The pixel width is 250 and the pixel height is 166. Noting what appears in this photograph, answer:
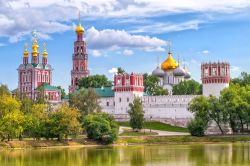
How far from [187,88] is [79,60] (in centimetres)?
2447

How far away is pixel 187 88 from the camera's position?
110 meters

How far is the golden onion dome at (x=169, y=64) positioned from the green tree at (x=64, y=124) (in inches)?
1931

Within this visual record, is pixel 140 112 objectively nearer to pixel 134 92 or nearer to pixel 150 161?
pixel 134 92

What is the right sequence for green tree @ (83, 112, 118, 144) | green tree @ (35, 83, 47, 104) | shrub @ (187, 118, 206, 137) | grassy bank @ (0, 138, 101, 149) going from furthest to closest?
green tree @ (35, 83, 47, 104)
shrub @ (187, 118, 206, 137)
green tree @ (83, 112, 118, 144)
grassy bank @ (0, 138, 101, 149)

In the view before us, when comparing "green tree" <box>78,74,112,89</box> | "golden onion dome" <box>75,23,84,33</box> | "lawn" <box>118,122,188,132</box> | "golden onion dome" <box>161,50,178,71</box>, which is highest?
"golden onion dome" <box>75,23,84,33</box>

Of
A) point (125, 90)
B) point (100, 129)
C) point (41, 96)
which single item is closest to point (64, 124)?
point (100, 129)

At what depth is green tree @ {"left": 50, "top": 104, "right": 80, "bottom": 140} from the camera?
2601 inches

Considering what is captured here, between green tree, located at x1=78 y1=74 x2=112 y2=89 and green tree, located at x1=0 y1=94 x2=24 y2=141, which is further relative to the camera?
green tree, located at x1=78 y1=74 x2=112 y2=89

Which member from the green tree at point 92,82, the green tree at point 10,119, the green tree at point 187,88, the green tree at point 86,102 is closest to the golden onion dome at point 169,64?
the green tree at point 187,88

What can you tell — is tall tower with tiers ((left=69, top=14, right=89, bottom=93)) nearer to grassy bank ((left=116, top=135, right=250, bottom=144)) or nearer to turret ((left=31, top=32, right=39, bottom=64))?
turret ((left=31, top=32, right=39, bottom=64))

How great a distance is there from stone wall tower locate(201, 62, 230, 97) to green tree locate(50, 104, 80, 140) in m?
29.4

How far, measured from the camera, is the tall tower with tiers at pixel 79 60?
4653 inches

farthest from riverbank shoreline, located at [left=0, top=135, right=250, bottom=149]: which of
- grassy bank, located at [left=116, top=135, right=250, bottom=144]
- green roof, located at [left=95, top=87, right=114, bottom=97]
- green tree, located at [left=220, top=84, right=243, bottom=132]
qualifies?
green roof, located at [left=95, top=87, right=114, bottom=97]

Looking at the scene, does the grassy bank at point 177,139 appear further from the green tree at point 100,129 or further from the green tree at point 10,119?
the green tree at point 10,119
